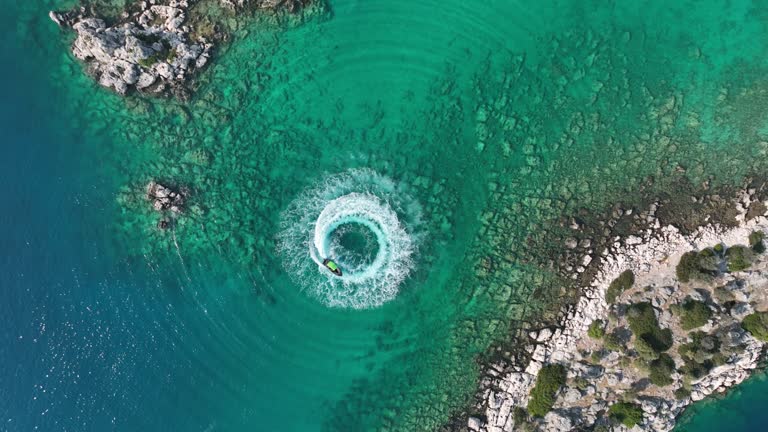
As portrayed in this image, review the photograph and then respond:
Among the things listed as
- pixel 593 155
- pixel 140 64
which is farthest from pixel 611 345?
pixel 140 64

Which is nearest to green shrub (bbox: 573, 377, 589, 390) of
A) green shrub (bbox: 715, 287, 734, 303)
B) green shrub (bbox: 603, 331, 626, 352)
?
green shrub (bbox: 603, 331, 626, 352)

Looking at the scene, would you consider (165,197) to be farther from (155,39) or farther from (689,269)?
(689,269)

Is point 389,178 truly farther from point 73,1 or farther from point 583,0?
point 73,1

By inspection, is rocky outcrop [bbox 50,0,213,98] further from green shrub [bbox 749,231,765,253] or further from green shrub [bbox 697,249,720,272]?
green shrub [bbox 749,231,765,253]

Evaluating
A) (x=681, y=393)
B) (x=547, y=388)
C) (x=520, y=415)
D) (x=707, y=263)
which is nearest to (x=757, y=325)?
(x=707, y=263)

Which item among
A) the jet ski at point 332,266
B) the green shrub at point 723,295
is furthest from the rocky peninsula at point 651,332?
the jet ski at point 332,266

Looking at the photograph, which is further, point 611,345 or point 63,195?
point 63,195

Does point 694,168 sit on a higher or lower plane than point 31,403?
higher
